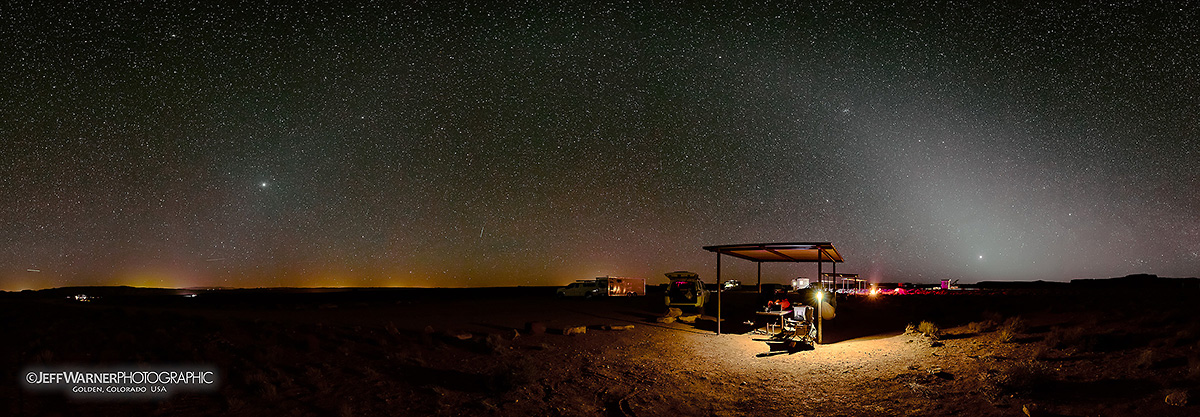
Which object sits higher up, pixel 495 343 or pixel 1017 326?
pixel 1017 326

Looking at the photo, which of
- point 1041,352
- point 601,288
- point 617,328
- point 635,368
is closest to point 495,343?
point 635,368

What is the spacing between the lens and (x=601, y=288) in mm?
36906

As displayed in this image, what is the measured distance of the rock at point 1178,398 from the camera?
7.62 metres

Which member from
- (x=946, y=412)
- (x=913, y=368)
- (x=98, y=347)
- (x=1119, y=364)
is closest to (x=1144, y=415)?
(x=946, y=412)

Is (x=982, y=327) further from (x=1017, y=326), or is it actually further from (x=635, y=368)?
(x=635, y=368)

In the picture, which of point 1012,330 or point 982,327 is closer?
point 1012,330

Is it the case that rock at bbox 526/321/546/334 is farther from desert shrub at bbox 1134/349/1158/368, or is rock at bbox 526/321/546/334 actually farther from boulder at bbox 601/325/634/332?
desert shrub at bbox 1134/349/1158/368

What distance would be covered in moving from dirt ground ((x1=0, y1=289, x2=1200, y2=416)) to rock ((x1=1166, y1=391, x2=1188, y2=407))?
45mm

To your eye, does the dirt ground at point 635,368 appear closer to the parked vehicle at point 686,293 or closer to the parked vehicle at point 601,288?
the parked vehicle at point 686,293

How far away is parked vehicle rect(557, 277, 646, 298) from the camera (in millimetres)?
36688

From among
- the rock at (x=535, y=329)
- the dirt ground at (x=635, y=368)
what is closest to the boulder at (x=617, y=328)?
the dirt ground at (x=635, y=368)

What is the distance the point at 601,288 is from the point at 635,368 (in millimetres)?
24955

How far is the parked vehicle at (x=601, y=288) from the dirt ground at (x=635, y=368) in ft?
64.1

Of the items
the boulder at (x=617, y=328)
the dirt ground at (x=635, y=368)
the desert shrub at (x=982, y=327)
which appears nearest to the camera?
the dirt ground at (x=635, y=368)
